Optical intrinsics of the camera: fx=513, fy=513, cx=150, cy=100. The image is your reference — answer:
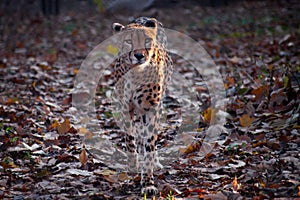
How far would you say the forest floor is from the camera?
525 cm

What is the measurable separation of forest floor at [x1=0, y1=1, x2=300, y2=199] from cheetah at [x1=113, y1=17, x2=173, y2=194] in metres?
0.25

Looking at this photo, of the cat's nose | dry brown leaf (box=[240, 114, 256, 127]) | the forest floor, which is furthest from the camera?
dry brown leaf (box=[240, 114, 256, 127])

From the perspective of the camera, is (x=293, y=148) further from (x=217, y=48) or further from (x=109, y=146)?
(x=217, y=48)

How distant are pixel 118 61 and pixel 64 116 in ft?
6.90

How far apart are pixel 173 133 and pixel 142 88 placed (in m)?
1.70

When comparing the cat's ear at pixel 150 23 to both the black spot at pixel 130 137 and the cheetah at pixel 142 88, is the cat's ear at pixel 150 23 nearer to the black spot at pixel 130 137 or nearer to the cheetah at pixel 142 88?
the cheetah at pixel 142 88

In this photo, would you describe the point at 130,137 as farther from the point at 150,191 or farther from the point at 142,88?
the point at 150,191

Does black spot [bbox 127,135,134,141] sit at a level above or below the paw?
above

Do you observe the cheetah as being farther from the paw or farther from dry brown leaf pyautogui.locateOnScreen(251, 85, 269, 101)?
dry brown leaf pyautogui.locateOnScreen(251, 85, 269, 101)

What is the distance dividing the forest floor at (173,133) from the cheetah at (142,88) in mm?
248

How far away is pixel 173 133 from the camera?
7410mm

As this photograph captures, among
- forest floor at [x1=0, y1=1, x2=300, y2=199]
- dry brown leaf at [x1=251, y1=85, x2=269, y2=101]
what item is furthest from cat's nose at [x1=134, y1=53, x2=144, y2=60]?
dry brown leaf at [x1=251, y1=85, x2=269, y2=101]

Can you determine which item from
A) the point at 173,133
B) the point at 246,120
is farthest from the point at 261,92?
the point at 173,133

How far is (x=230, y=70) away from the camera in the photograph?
10.2m
